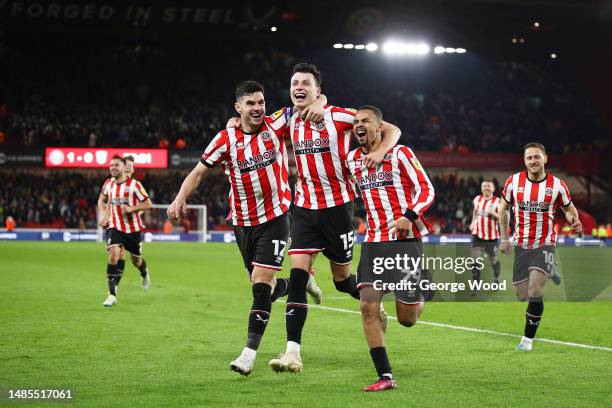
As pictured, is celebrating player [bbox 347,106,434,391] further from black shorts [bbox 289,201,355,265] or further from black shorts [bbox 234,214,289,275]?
black shorts [bbox 234,214,289,275]

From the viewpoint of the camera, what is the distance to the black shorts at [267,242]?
7.80 meters

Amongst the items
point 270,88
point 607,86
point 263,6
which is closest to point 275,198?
point 263,6

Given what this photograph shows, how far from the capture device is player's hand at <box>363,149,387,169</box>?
7.12m

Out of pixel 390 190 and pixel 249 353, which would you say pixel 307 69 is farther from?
pixel 249 353

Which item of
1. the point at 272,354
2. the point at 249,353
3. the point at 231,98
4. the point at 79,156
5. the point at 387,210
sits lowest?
the point at 272,354

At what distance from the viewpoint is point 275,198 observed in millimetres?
7918

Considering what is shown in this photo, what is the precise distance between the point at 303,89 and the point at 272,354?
2714 millimetres

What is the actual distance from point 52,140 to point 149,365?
118 feet

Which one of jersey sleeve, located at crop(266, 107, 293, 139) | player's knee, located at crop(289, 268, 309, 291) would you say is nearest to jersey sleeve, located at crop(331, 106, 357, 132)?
jersey sleeve, located at crop(266, 107, 293, 139)

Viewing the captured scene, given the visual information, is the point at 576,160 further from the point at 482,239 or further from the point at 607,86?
the point at 482,239

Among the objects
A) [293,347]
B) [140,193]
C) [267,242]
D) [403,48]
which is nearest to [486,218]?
[140,193]

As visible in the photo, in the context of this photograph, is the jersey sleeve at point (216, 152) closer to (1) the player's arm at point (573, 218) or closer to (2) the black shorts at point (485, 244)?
(1) the player's arm at point (573, 218)

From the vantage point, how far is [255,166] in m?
7.82

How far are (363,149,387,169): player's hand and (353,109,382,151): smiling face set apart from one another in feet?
0.55
